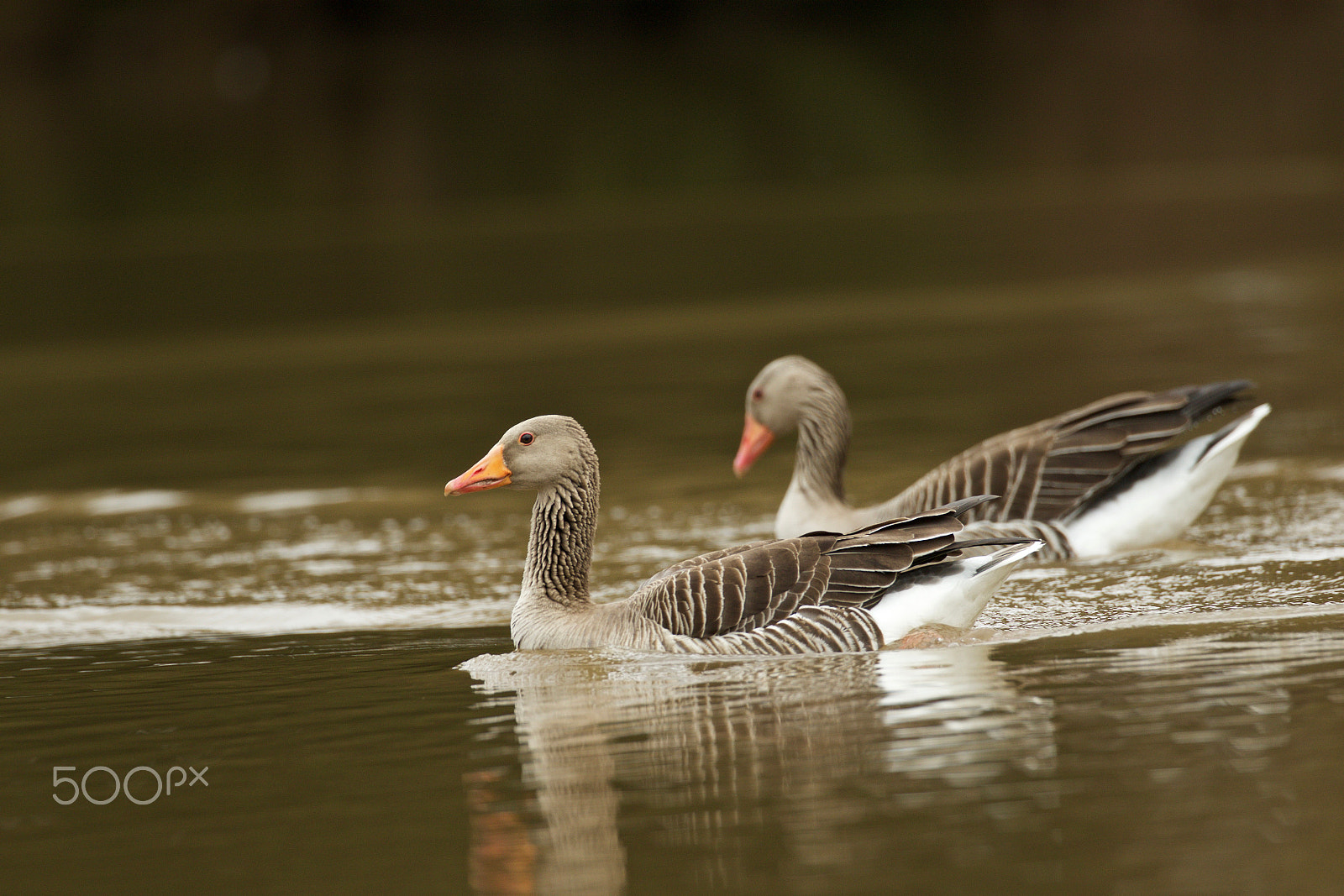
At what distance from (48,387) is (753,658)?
57.0 ft

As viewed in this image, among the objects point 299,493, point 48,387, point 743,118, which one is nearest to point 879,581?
point 299,493

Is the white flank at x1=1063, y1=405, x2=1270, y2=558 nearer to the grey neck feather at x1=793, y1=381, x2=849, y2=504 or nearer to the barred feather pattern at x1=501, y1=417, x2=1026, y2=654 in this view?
the grey neck feather at x1=793, y1=381, x2=849, y2=504

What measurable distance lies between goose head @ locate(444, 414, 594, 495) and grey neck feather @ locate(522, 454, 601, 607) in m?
0.07

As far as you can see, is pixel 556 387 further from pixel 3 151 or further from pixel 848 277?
pixel 3 151

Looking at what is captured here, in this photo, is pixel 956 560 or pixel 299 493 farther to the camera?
pixel 299 493

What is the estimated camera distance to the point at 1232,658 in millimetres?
8562

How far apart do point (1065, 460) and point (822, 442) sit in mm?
1775

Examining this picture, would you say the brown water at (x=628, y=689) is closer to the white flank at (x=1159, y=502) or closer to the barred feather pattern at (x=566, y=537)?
the white flank at (x=1159, y=502)

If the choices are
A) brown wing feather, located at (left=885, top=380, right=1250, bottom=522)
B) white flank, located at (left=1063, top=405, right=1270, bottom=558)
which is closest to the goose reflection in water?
brown wing feather, located at (left=885, top=380, right=1250, bottom=522)

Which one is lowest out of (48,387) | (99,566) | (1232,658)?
(1232,658)

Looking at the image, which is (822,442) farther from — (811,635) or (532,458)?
(811,635)

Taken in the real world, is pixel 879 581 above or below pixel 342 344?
below

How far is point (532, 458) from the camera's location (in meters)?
9.90

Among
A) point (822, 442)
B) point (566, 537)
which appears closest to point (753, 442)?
point (822, 442)
